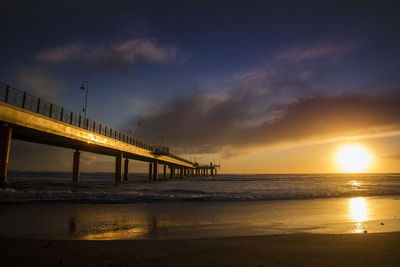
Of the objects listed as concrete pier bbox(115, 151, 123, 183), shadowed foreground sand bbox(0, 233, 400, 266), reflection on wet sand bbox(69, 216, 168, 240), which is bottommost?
reflection on wet sand bbox(69, 216, 168, 240)

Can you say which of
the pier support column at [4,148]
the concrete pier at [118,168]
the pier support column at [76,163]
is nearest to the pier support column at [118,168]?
the concrete pier at [118,168]

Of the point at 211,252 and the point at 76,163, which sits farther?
the point at 76,163

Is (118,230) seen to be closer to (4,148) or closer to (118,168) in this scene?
(4,148)

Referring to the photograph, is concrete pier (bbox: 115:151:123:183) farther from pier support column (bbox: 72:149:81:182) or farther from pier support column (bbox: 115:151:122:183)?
pier support column (bbox: 72:149:81:182)

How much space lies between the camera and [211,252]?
13.7 ft

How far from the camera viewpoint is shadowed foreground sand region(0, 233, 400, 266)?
3.61 meters

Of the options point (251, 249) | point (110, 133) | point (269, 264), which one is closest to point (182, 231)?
point (251, 249)

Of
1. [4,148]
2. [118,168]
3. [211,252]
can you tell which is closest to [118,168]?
[118,168]

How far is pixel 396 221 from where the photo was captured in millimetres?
8055

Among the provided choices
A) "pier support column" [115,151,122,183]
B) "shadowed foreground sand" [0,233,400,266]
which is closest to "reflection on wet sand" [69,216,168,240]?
"shadowed foreground sand" [0,233,400,266]

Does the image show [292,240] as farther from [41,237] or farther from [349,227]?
[41,237]

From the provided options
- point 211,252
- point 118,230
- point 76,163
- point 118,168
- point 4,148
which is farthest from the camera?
point 76,163

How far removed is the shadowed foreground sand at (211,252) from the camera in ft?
11.8

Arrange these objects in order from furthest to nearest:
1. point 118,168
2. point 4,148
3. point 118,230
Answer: point 118,168, point 4,148, point 118,230
